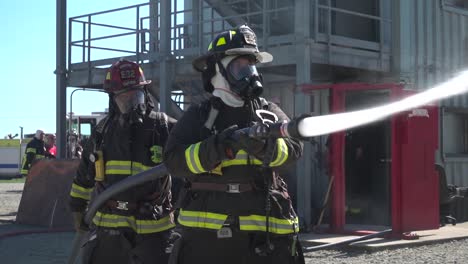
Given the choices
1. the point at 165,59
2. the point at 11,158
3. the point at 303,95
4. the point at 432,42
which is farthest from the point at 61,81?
the point at 11,158

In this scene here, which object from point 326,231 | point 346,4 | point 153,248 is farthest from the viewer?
point 346,4

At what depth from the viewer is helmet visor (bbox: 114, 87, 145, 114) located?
178 inches

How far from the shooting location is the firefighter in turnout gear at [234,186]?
324 cm

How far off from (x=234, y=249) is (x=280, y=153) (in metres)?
0.51

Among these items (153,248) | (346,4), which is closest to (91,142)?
(153,248)

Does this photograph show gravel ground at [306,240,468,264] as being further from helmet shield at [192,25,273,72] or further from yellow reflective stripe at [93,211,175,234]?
helmet shield at [192,25,273,72]

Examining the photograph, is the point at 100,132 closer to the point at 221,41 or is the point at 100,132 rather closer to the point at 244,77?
the point at 221,41

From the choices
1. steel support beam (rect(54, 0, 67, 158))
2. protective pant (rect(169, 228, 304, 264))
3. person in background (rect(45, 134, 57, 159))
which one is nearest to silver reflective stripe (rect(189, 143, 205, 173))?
protective pant (rect(169, 228, 304, 264))

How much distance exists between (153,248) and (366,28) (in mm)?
9242

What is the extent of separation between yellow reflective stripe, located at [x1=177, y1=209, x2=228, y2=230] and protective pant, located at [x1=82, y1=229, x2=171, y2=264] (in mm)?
959

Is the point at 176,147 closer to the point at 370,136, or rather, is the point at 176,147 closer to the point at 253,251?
the point at 253,251

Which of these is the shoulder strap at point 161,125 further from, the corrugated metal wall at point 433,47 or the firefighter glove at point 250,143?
the corrugated metal wall at point 433,47

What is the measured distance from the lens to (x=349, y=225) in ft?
35.0

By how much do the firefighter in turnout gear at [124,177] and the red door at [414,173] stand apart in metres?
5.31
